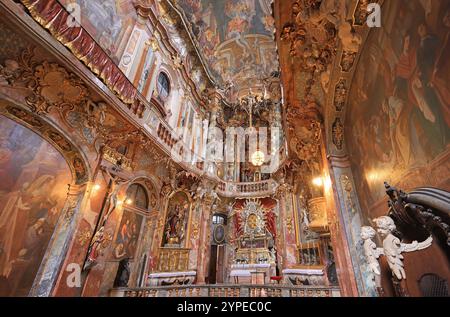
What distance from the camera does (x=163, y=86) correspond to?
10.3 metres

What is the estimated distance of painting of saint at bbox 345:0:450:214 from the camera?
6.32ft

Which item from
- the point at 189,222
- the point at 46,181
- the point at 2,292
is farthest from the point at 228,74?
the point at 2,292

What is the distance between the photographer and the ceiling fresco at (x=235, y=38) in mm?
13875

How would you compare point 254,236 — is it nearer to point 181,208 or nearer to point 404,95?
point 181,208

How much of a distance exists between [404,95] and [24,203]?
7.82 meters

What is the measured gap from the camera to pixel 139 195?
8703mm

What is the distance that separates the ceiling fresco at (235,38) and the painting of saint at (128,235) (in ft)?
35.9

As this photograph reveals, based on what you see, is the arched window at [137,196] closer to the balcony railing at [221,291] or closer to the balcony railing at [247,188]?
the balcony railing at [221,291]

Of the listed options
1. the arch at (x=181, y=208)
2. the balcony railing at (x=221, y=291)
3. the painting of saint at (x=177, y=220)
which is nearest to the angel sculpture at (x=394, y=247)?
the balcony railing at (x=221, y=291)

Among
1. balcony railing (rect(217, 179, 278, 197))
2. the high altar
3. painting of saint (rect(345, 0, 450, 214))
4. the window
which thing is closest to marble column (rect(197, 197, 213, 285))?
the high altar

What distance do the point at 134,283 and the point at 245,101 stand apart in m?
13.8

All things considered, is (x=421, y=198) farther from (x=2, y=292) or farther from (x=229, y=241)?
(x=229, y=241)

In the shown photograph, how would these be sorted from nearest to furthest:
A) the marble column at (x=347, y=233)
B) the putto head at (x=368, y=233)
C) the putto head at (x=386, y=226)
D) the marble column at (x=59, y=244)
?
the putto head at (x=386, y=226) → the putto head at (x=368, y=233) → the marble column at (x=347, y=233) → the marble column at (x=59, y=244)
